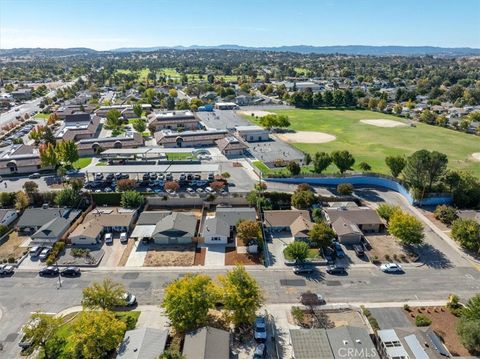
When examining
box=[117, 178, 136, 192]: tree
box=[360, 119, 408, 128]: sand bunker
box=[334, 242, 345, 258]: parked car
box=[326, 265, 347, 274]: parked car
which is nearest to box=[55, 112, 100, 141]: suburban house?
box=[117, 178, 136, 192]: tree

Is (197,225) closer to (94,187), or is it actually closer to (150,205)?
(150,205)

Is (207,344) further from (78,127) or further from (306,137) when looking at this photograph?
(78,127)

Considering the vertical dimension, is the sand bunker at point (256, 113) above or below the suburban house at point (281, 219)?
below

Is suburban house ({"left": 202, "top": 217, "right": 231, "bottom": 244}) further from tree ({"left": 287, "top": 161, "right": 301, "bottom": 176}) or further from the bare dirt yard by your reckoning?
the bare dirt yard

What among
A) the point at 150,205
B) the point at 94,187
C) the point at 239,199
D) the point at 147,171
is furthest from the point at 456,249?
the point at 94,187

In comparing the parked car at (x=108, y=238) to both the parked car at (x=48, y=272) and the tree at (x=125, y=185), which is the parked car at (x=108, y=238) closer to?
the parked car at (x=48, y=272)

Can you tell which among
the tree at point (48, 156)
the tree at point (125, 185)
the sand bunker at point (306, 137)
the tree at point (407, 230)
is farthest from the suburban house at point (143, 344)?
the sand bunker at point (306, 137)
